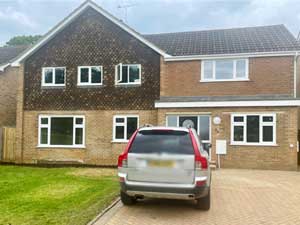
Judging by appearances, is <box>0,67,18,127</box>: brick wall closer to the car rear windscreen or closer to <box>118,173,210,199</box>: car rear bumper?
the car rear windscreen

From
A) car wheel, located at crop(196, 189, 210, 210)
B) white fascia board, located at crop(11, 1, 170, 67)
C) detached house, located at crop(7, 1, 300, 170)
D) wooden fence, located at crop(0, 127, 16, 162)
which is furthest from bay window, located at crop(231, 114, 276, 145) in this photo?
wooden fence, located at crop(0, 127, 16, 162)

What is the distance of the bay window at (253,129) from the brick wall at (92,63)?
14.7 ft

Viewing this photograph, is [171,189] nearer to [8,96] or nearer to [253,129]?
[253,129]

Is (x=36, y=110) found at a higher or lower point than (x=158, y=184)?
higher

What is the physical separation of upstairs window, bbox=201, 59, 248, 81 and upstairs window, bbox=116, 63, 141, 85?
143 inches

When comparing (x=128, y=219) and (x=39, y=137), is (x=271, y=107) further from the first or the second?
(x=39, y=137)

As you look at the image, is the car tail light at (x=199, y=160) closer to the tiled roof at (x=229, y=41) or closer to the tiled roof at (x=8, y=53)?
the tiled roof at (x=229, y=41)

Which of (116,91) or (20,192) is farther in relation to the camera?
(116,91)

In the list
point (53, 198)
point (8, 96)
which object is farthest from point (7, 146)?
point (53, 198)

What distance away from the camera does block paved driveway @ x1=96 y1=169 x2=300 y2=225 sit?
6.45m

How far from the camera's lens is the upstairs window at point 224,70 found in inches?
634

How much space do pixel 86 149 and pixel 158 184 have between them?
1182 cm

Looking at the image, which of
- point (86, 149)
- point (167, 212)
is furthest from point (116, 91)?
point (167, 212)

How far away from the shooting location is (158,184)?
6.39m
